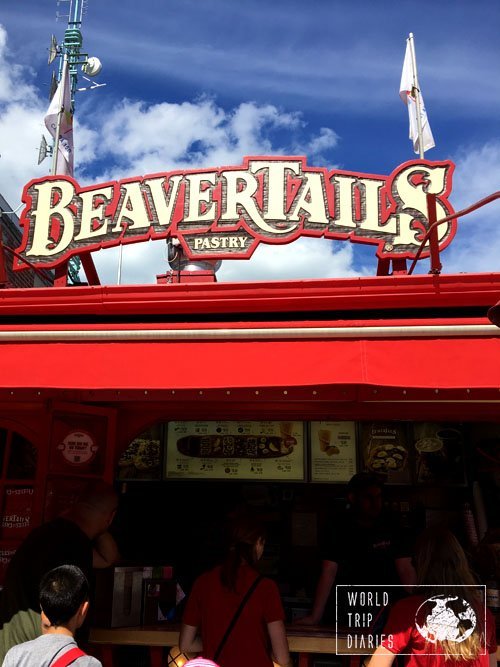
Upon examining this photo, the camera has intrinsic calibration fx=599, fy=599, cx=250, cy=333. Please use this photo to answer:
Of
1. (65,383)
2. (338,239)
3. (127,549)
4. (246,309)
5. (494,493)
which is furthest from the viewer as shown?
(127,549)

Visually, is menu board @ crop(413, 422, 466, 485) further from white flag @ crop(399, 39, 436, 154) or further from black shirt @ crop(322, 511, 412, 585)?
white flag @ crop(399, 39, 436, 154)

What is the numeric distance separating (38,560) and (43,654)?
0.88 meters

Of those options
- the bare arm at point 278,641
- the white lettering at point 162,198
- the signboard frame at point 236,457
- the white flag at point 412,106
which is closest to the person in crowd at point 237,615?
the bare arm at point 278,641

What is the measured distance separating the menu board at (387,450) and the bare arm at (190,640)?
153 inches

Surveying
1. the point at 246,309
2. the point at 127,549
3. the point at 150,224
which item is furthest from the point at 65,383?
the point at 127,549

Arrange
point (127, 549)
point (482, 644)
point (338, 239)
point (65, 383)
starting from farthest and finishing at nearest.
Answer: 1. point (127, 549)
2. point (338, 239)
3. point (65, 383)
4. point (482, 644)

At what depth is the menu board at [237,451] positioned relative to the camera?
704 cm

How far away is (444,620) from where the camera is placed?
9.59 feet

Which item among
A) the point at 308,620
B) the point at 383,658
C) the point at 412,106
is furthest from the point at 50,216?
the point at 412,106

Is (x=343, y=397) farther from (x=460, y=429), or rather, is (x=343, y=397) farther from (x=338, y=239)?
(x=460, y=429)

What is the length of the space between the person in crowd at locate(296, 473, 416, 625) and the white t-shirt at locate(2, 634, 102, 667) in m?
2.22

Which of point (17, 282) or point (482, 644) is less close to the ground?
point (17, 282)

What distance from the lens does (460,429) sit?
7.13 metres

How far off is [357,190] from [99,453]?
3.56 meters
